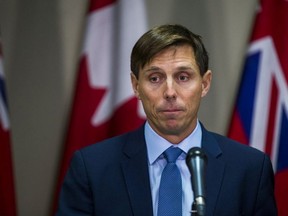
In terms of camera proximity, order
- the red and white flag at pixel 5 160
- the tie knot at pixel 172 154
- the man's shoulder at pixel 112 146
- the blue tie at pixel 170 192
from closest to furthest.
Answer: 1. the blue tie at pixel 170 192
2. the tie knot at pixel 172 154
3. the man's shoulder at pixel 112 146
4. the red and white flag at pixel 5 160

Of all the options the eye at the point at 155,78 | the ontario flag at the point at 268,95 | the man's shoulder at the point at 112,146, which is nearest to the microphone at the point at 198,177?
the eye at the point at 155,78

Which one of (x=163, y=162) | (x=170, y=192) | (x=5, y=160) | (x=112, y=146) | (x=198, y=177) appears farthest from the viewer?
(x=5, y=160)

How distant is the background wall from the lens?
3379mm

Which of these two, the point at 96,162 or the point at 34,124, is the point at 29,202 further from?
the point at 96,162

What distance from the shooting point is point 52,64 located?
3.39 m

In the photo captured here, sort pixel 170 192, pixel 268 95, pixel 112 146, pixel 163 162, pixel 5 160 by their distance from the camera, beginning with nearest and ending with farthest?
pixel 170 192
pixel 163 162
pixel 112 146
pixel 5 160
pixel 268 95

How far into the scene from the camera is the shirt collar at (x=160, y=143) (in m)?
2.29

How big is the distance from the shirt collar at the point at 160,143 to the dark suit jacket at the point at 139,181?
0.07 feet

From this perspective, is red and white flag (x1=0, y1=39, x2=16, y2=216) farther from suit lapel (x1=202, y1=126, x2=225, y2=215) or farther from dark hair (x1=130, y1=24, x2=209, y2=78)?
suit lapel (x1=202, y1=126, x2=225, y2=215)

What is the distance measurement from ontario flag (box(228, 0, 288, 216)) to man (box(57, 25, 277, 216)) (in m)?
0.79

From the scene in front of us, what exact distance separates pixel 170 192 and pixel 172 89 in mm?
363

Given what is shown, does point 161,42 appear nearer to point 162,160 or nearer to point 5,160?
point 162,160

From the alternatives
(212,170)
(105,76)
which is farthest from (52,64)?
→ (212,170)

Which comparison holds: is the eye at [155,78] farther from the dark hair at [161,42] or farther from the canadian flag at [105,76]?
the canadian flag at [105,76]
